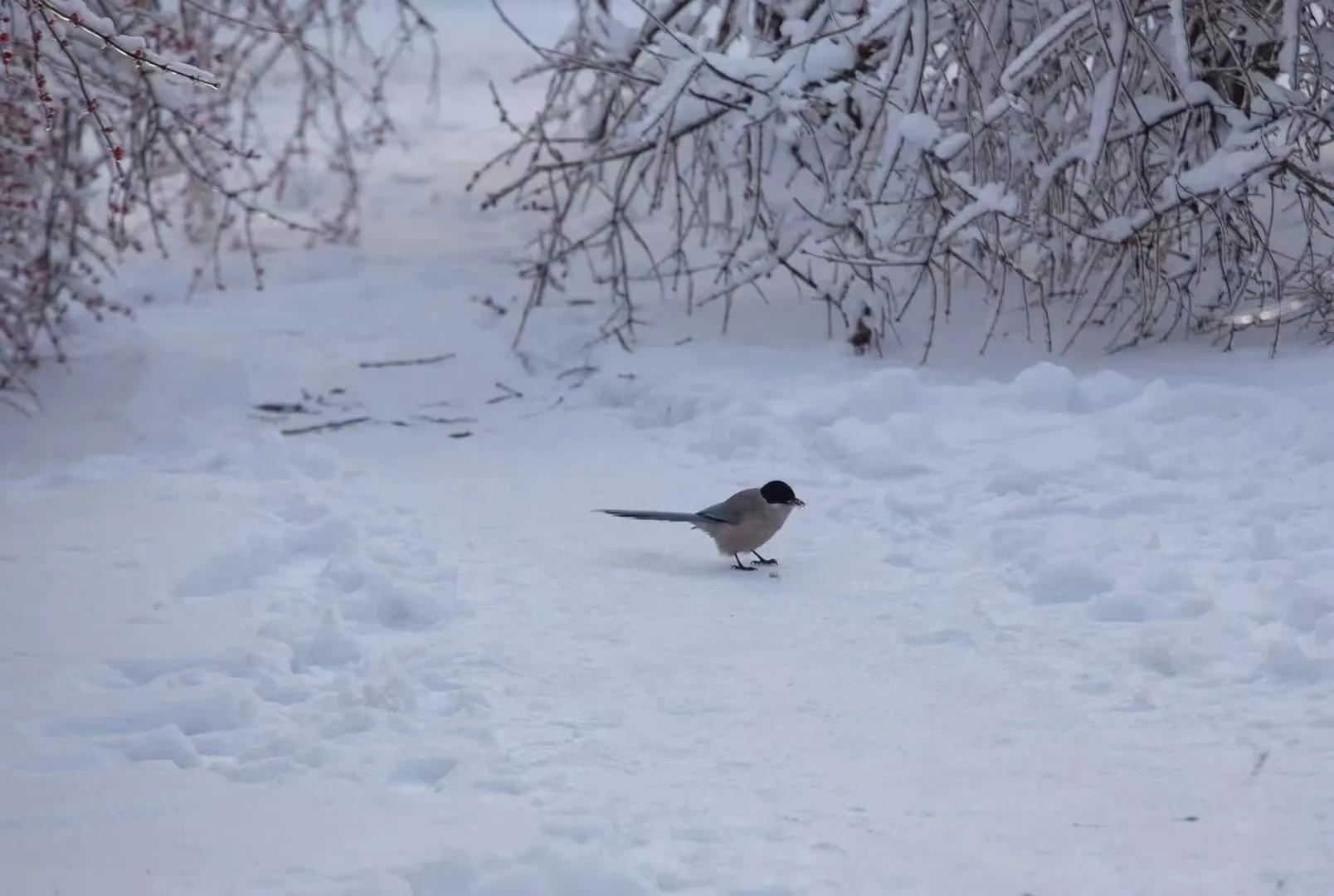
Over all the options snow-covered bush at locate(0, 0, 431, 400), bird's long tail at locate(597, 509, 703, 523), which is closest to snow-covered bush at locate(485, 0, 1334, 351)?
snow-covered bush at locate(0, 0, 431, 400)

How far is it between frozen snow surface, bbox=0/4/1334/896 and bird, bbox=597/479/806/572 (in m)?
0.14

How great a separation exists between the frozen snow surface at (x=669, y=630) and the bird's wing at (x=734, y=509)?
0.66ft

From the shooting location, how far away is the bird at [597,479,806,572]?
181 inches

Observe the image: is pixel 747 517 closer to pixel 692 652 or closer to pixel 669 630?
pixel 669 630

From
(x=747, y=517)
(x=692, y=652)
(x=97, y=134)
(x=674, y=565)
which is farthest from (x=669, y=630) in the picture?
(x=97, y=134)

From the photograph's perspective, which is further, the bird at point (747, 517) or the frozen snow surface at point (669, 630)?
the bird at point (747, 517)

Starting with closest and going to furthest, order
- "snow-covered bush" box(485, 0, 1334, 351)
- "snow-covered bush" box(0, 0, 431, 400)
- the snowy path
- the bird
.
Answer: the snowy path
the bird
"snow-covered bush" box(0, 0, 431, 400)
"snow-covered bush" box(485, 0, 1334, 351)

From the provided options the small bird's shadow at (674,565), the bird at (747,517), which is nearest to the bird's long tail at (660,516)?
the bird at (747,517)

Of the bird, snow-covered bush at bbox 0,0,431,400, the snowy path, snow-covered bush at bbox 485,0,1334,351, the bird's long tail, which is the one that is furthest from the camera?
snow-covered bush at bbox 485,0,1334,351

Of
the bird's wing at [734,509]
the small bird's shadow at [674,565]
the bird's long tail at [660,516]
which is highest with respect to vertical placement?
the bird's wing at [734,509]

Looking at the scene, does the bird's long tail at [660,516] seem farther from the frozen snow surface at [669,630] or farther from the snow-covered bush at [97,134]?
the snow-covered bush at [97,134]

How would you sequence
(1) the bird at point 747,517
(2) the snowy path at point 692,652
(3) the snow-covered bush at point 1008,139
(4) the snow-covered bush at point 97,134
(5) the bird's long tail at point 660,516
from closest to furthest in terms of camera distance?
(2) the snowy path at point 692,652 → (1) the bird at point 747,517 → (5) the bird's long tail at point 660,516 → (4) the snow-covered bush at point 97,134 → (3) the snow-covered bush at point 1008,139

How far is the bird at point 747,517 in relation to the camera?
459 cm

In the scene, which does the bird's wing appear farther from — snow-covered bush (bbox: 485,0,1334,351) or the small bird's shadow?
snow-covered bush (bbox: 485,0,1334,351)
